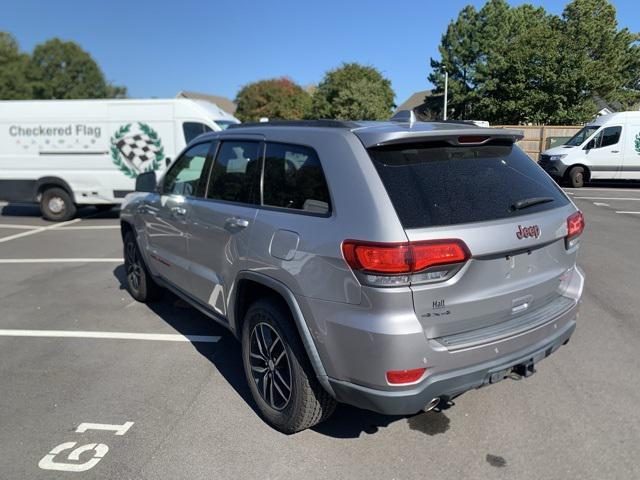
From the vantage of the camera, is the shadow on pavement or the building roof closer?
the shadow on pavement

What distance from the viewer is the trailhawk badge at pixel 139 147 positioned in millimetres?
10492

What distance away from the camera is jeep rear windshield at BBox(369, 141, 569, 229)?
2.35 meters

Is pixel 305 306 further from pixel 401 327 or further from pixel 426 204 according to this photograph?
pixel 426 204

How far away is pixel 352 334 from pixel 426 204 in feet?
2.33

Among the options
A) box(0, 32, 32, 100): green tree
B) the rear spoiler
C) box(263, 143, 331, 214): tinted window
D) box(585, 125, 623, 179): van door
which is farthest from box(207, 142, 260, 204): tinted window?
box(0, 32, 32, 100): green tree

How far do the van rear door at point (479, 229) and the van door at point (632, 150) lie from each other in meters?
15.5

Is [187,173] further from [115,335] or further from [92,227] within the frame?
[92,227]

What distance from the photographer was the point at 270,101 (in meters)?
53.1

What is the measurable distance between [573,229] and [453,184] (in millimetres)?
932

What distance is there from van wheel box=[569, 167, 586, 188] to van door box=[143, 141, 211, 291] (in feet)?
49.3

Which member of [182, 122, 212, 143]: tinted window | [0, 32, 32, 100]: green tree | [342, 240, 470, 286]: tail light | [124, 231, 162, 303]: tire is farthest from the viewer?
[0, 32, 32, 100]: green tree

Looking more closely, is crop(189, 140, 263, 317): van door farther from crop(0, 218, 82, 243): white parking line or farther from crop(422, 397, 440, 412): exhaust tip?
crop(0, 218, 82, 243): white parking line

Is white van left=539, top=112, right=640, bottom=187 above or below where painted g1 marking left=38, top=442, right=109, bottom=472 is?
above

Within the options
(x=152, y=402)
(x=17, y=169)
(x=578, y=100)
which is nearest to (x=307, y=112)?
(x=578, y=100)
